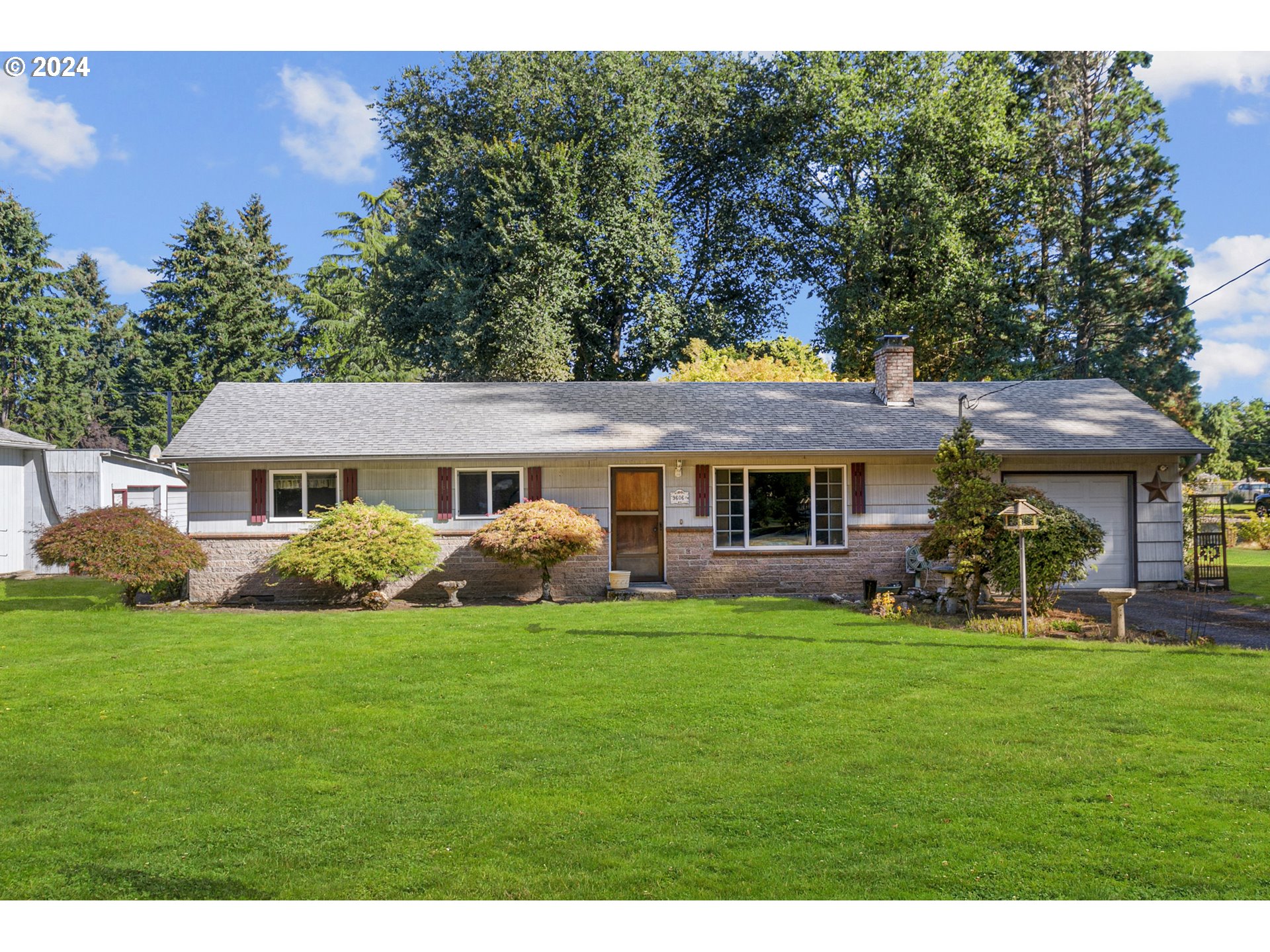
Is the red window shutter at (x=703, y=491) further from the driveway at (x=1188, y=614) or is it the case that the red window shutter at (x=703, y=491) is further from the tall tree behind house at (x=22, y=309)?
the tall tree behind house at (x=22, y=309)

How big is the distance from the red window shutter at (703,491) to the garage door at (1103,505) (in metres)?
5.65

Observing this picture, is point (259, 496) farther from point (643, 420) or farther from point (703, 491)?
point (703, 491)

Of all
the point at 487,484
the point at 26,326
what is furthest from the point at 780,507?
the point at 26,326

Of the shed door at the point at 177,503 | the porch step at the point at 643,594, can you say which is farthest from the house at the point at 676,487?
the shed door at the point at 177,503

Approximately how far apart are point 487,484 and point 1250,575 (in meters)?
15.6

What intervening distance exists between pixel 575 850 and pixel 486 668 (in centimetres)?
454

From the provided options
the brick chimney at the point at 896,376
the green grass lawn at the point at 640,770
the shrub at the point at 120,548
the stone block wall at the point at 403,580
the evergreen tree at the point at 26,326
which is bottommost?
the green grass lawn at the point at 640,770

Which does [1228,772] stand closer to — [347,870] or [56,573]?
[347,870]

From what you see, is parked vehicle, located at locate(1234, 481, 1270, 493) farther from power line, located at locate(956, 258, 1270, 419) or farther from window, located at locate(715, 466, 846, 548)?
window, located at locate(715, 466, 846, 548)

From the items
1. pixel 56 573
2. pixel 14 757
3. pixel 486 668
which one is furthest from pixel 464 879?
pixel 56 573

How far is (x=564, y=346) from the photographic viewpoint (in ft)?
82.6

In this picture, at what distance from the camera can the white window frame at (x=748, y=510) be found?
49.0 feet

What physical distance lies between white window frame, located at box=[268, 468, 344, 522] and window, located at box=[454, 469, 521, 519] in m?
2.10

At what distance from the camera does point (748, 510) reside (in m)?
15.1
